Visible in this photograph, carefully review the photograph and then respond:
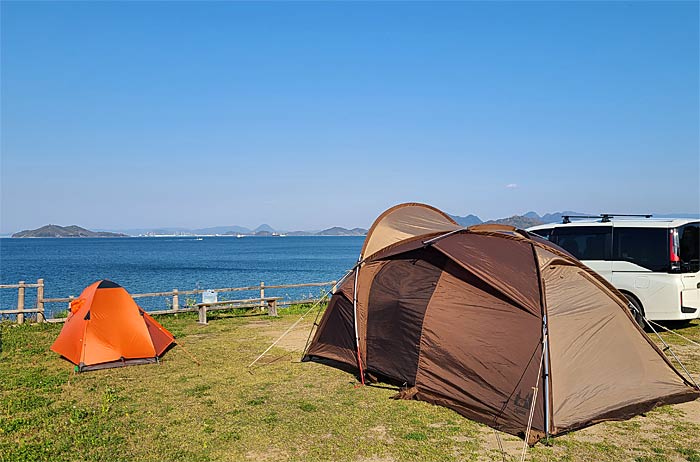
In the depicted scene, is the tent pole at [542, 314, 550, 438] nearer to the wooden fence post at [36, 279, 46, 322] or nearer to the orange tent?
the orange tent

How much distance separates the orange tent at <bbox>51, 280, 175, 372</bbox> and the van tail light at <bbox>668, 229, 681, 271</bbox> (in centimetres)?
1043

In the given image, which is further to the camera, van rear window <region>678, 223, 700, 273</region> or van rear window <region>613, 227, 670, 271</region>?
van rear window <region>613, 227, 670, 271</region>

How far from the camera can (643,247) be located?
38.5 ft

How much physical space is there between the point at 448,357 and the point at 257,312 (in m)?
11.7

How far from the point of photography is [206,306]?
1548 centimetres

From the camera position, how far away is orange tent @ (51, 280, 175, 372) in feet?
32.8

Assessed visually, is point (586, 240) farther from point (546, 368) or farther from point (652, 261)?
point (546, 368)

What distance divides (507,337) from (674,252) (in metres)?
6.25

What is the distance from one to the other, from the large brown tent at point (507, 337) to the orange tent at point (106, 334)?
426cm

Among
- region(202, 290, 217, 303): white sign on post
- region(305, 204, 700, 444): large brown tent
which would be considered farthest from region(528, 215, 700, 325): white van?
region(202, 290, 217, 303): white sign on post

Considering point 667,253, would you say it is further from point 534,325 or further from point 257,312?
point 257,312

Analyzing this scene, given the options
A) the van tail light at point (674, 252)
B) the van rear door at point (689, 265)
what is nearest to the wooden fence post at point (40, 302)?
the van tail light at point (674, 252)

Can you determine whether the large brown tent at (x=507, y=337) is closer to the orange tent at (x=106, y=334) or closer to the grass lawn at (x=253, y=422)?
the grass lawn at (x=253, y=422)

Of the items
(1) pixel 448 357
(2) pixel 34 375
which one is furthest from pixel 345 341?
(2) pixel 34 375
